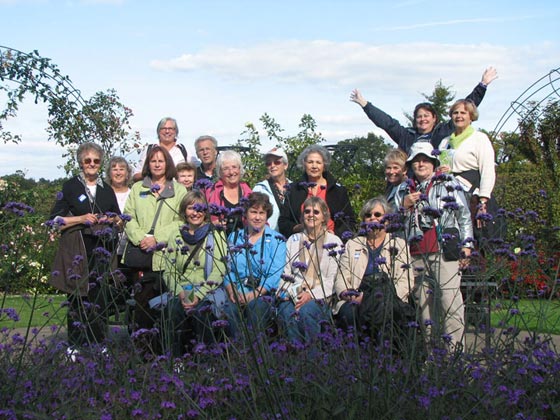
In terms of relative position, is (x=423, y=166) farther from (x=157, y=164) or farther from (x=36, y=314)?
(x=36, y=314)

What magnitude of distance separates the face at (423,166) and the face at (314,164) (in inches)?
34.9

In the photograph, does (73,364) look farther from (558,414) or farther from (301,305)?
(558,414)

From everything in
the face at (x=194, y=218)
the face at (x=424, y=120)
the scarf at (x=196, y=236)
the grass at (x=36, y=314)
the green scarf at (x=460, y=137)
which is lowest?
the grass at (x=36, y=314)

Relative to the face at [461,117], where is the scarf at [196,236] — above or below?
below

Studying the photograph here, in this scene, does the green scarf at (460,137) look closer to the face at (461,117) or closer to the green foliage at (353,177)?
the face at (461,117)

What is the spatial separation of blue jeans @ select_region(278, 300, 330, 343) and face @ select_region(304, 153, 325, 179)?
1270mm

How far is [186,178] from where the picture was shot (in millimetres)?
6914

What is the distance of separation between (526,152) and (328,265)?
11901 mm

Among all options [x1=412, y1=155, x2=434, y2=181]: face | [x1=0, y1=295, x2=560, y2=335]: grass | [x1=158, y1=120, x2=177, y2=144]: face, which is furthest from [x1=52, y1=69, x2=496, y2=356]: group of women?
[x1=158, y1=120, x2=177, y2=144]: face

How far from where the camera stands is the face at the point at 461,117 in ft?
21.5

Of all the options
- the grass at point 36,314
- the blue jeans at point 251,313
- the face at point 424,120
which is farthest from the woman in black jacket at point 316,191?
the grass at point 36,314

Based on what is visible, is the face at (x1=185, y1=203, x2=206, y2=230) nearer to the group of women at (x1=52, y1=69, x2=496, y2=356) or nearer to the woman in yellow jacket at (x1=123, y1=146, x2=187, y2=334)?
the group of women at (x1=52, y1=69, x2=496, y2=356)

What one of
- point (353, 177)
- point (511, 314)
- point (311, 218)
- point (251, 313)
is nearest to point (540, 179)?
point (353, 177)

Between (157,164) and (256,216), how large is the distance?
1298 millimetres
